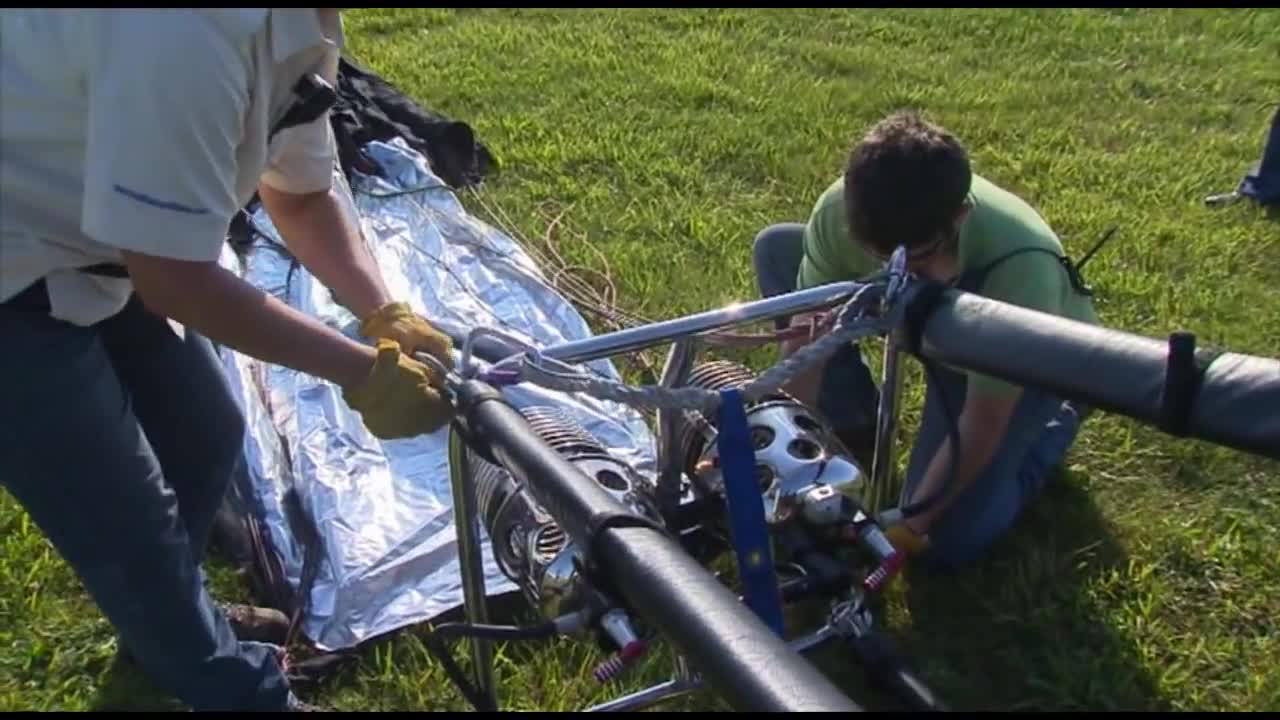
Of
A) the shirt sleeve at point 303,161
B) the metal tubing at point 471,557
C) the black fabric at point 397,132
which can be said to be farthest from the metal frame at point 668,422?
the black fabric at point 397,132

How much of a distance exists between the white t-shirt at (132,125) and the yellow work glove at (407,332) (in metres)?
0.31

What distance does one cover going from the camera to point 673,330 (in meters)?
2.03

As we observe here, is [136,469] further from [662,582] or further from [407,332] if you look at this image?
[662,582]

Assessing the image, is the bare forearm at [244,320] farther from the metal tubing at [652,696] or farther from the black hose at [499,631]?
the metal tubing at [652,696]

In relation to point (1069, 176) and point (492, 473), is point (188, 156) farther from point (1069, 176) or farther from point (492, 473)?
point (1069, 176)

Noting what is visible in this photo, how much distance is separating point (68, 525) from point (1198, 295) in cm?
326

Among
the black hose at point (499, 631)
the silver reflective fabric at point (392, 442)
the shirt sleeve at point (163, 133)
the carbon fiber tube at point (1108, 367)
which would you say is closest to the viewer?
the shirt sleeve at point (163, 133)

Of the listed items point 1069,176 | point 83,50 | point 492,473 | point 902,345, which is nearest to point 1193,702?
point 902,345

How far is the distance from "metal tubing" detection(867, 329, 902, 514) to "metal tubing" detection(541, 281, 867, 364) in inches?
7.5

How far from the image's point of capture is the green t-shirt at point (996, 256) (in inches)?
103

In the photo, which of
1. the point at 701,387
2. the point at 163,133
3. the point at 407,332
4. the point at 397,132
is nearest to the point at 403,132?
the point at 397,132

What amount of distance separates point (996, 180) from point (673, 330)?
3.18 meters

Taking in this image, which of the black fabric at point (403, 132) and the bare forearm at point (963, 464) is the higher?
the bare forearm at point (963, 464)

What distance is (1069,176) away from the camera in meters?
4.92
